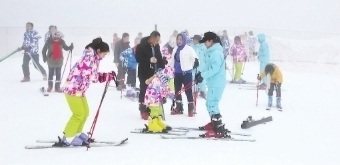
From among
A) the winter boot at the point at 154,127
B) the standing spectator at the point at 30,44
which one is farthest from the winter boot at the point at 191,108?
the standing spectator at the point at 30,44

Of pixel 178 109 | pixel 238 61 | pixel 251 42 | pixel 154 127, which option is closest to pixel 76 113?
pixel 154 127

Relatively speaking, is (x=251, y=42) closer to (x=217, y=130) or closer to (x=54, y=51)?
(x=54, y=51)

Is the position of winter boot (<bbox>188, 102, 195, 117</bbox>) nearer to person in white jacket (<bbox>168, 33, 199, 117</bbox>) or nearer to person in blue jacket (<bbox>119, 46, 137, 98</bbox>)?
person in white jacket (<bbox>168, 33, 199, 117</bbox>)

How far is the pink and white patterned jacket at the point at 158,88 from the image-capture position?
22.4 ft

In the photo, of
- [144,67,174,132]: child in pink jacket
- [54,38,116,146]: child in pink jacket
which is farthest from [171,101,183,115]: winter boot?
[54,38,116,146]: child in pink jacket

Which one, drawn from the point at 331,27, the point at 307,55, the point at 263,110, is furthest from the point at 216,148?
the point at 331,27

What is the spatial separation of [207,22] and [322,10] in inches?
343

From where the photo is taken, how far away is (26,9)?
35.4 m

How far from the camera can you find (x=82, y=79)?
5566 millimetres

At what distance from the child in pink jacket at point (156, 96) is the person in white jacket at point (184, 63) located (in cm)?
75

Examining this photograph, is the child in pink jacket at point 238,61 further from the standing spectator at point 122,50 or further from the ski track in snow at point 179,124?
the standing spectator at point 122,50

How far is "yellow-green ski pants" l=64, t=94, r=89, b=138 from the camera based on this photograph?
559cm

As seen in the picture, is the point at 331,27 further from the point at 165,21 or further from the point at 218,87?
the point at 218,87

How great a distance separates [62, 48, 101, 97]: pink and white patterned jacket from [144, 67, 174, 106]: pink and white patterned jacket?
4.76 ft
